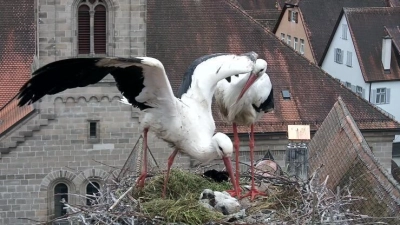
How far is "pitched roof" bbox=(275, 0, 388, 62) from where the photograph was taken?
166 feet

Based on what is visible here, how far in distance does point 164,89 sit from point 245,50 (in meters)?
18.1

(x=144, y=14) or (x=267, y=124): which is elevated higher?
(x=144, y=14)

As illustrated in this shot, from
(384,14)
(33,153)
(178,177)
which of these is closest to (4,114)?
(33,153)

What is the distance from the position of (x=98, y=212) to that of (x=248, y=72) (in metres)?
2.58

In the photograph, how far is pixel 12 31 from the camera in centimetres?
3622

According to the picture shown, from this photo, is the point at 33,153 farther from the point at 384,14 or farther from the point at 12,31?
the point at 384,14

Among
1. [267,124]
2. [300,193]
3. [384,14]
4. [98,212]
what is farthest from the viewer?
[384,14]

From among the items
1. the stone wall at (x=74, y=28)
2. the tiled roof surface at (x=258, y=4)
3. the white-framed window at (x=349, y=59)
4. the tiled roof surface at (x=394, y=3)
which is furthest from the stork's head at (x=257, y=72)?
the tiled roof surface at (x=258, y=4)

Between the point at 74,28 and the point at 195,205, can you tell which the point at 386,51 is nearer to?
the point at 74,28

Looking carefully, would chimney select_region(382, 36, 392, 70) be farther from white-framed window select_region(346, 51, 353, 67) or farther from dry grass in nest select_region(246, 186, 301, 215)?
dry grass in nest select_region(246, 186, 301, 215)

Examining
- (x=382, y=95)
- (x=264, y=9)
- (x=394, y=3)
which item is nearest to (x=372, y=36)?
(x=382, y=95)

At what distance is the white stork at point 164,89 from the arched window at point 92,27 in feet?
42.8

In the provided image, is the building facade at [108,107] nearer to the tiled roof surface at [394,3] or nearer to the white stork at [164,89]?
the white stork at [164,89]

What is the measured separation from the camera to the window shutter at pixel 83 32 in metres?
31.6
